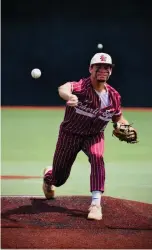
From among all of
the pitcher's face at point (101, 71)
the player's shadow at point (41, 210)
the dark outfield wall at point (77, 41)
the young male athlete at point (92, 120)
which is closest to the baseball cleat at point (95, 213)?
the young male athlete at point (92, 120)

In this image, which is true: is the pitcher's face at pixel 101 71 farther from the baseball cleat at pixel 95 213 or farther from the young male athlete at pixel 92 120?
the baseball cleat at pixel 95 213

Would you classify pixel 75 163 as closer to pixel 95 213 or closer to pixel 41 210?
pixel 41 210

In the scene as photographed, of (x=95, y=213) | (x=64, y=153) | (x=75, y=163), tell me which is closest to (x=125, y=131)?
(x=64, y=153)

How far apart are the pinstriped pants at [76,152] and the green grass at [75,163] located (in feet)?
2.75

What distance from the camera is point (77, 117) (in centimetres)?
508

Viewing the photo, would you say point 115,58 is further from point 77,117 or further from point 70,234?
point 70,234

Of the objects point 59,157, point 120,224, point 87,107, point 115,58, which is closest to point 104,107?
point 87,107

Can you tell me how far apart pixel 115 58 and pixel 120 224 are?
1204 centimetres

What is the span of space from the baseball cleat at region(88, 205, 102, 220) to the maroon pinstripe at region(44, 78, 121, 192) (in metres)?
0.17

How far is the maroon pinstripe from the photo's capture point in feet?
16.4

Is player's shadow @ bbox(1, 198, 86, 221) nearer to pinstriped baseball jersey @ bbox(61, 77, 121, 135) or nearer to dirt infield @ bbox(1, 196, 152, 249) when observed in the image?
dirt infield @ bbox(1, 196, 152, 249)

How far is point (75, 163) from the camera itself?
7855 millimetres

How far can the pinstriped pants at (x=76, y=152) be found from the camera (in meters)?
4.96

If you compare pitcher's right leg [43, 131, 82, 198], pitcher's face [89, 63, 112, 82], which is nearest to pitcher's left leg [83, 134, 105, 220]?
pitcher's right leg [43, 131, 82, 198]
